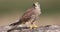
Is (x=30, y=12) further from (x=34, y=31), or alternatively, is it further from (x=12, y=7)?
(x=12, y=7)

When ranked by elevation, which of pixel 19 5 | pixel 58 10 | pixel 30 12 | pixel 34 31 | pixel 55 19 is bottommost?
pixel 34 31

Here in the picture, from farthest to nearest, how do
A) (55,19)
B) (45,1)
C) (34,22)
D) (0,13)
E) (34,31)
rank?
(45,1) < (0,13) < (55,19) < (34,22) < (34,31)

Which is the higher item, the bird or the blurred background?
the blurred background

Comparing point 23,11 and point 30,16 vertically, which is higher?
point 23,11

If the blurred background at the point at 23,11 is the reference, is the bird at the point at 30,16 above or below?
below

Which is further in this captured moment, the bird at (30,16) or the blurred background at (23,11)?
the blurred background at (23,11)

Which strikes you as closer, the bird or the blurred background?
the bird

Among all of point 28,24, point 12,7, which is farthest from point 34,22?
point 12,7

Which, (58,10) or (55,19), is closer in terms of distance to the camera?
(55,19)
